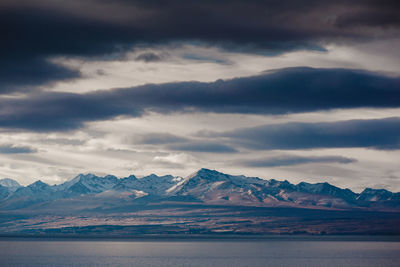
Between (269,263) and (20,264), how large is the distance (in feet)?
243

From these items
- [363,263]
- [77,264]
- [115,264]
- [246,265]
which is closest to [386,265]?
[363,263]

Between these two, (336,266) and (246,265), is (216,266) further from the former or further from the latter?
(336,266)

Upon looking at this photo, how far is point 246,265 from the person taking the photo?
180 m

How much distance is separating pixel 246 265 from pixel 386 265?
1558 inches

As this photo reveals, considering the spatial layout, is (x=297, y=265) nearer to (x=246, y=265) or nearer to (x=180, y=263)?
(x=246, y=265)

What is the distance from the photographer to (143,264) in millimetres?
181500

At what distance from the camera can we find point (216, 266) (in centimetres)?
17612

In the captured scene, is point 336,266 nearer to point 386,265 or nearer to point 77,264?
point 386,265

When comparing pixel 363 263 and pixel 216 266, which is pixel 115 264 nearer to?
pixel 216 266

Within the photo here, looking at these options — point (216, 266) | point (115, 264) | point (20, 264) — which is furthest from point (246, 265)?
point (20, 264)

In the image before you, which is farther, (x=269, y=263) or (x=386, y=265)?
A: (x=269, y=263)

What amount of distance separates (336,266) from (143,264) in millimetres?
55700

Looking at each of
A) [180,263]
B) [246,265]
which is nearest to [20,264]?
[180,263]

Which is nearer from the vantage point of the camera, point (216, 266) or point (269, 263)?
point (216, 266)
